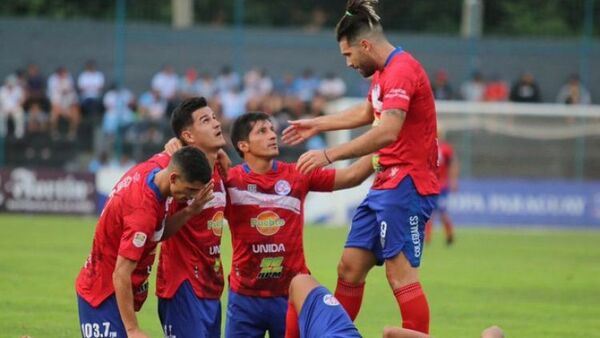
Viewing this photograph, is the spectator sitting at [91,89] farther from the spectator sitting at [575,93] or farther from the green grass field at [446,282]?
the spectator sitting at [575,93]

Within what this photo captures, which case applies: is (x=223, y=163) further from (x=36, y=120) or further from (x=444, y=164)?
(x=36, y=120)

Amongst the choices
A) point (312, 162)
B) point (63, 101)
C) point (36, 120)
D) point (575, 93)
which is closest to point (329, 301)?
point (312, 162)

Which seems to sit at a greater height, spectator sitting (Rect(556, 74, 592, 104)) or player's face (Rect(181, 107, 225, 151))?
player's face (Rect(181, 107, 225, 151))

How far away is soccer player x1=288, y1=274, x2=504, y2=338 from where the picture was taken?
291 inches

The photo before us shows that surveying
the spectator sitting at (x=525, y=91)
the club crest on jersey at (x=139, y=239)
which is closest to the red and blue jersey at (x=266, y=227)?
the club crest on jersey at (x=139, y=239)

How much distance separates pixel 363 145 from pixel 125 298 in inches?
86.3

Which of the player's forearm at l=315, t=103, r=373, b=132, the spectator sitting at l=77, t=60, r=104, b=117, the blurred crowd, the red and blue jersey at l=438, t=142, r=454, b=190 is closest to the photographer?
the player's forearm at l=315, t=103, r=373, b=132

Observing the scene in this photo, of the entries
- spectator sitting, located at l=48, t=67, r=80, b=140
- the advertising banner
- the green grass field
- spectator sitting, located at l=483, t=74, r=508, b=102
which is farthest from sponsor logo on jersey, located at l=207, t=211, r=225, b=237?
spectator sitting, located at l=483, t=74, r=508, b=102

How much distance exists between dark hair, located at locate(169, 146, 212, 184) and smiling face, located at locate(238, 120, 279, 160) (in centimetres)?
154

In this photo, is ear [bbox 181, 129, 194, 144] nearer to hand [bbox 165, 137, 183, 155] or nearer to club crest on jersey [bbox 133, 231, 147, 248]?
hand [bbox 165, 137, 183, 155]

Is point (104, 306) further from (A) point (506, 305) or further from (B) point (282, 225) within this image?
(A) point (506, 305)

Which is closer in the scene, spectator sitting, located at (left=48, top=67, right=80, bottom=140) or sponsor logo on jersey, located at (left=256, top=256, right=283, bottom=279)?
sponsor logo on jersey, located at (left=256, top=256, right=283, bottom=279)

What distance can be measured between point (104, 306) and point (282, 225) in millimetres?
1731

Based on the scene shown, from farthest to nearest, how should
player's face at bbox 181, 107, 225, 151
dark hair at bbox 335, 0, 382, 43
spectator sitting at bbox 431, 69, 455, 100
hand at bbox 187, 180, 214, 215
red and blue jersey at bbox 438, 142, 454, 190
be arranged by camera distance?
1. spectator sitting at bbox 431, 69, 455, 100
2. red and blue jersey at bbox 438, 142, 454, 190
3. dark hair at bbox 335, 0, 382, 43
4. player's face at bbox 181, 107, 225, 151
5. hand at bbox 187, 180, 214, 215
